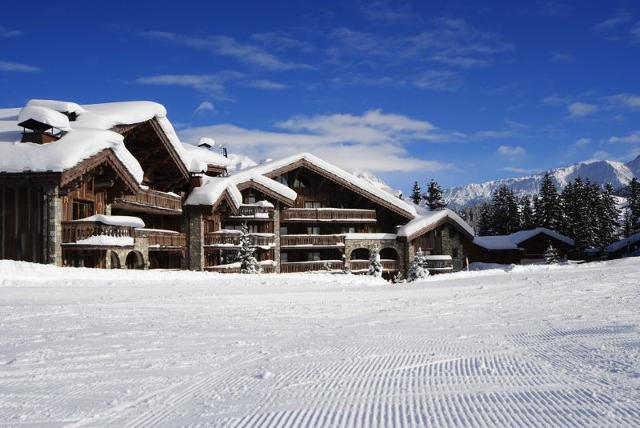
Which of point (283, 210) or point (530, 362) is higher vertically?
point (283, 210)

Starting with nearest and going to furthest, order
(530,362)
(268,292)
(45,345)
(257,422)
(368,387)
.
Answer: (257,422)
(368,387)
(530,362)
(45,345)
(268,292)

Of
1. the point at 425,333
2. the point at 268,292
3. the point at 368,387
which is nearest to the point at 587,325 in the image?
the point at 425,333

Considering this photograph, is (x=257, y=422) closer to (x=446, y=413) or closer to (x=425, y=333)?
(x=446, y=413)

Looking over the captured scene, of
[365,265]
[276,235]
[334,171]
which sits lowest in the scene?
[365,265]

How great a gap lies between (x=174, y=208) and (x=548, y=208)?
148ft

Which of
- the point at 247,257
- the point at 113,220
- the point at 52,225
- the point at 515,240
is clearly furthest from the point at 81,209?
the point at 515,240

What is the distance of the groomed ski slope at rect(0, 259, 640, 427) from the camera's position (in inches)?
175

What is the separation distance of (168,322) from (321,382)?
17.0ft

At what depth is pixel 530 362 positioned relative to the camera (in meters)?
6.35

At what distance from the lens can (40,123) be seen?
21688mm

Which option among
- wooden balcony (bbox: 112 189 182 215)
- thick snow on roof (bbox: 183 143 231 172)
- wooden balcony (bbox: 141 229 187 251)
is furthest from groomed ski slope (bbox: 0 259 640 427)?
thick snow on roof (bbox: 183 143 231 172)

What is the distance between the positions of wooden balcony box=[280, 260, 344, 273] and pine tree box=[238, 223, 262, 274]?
5.98 metres

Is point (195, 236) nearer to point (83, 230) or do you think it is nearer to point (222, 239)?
point (222, 239)

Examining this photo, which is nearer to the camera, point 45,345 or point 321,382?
point 321,382
